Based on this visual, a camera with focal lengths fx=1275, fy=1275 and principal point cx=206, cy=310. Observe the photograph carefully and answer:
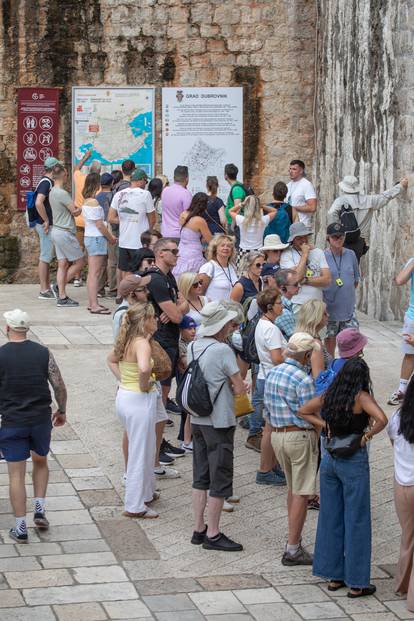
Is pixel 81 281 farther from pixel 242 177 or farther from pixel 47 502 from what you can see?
pixel 47 502

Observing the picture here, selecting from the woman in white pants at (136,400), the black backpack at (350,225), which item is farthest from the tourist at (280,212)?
the woman in white pants at (136,400)

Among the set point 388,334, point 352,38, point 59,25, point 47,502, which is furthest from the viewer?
point 59,25

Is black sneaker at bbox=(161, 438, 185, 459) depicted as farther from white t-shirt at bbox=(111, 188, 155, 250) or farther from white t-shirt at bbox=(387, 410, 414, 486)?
white t-shirt at bbox=(111, 188, 155, 250)

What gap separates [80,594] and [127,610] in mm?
340

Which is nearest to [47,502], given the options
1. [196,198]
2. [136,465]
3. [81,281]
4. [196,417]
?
[136,465]

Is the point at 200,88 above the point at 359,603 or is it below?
above

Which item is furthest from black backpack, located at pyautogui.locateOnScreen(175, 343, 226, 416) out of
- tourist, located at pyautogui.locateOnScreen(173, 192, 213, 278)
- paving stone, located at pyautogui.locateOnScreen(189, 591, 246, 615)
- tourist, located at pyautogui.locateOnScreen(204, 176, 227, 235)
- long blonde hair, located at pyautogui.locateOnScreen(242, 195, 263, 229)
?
tourist, located at pyautogui.locateOnScreen(204, 176, 227, 235)

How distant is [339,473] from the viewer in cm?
736

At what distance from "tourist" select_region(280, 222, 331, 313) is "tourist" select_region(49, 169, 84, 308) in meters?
4.47

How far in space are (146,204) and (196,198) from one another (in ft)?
5.57

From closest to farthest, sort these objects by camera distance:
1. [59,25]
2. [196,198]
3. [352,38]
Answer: [196,198] → [352,38] → [59,25]

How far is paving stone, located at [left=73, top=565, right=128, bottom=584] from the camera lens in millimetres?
7453

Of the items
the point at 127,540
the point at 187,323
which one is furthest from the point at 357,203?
the point at 127,540

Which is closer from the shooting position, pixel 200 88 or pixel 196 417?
pixel 196 417
